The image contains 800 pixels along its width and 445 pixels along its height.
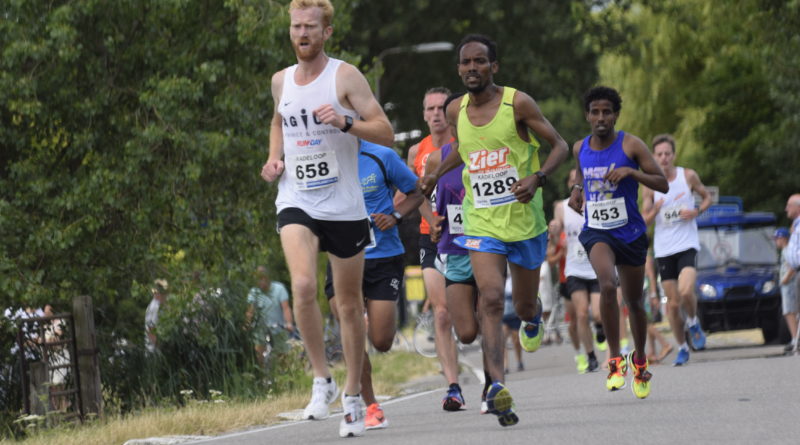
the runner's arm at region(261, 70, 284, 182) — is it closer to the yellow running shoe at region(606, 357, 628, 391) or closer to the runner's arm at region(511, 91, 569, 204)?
the runner's arm at region(511, 91, 569, 204)

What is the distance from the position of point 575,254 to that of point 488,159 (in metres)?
7.69

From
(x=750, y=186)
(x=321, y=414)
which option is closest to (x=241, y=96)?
(x=321, y=414)

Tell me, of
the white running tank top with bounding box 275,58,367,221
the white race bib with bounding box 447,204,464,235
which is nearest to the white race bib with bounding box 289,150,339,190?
the white running tank top with bounding box 275,58,367,221

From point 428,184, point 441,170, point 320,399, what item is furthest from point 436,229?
point 320,399

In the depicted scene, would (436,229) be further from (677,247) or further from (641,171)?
(677,247)

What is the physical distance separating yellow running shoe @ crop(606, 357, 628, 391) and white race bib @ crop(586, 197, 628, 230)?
0.92 m

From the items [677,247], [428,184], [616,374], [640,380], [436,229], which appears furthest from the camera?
[677,247]

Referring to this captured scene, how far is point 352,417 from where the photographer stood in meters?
8.86

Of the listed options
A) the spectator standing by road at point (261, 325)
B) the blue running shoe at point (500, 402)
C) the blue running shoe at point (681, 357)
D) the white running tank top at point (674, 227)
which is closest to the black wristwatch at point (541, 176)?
the blue running shoe at point (500, 402)

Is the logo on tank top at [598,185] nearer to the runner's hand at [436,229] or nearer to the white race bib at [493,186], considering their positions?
the runner's hand at [436,229]

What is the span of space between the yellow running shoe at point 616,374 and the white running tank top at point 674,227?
188 inches

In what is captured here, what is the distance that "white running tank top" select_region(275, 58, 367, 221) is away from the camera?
8.70m

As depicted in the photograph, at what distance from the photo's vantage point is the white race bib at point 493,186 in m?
9.34

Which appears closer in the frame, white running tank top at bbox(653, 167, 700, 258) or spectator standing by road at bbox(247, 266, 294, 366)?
white running tank top at bbox(653, 167, 700, 258)
